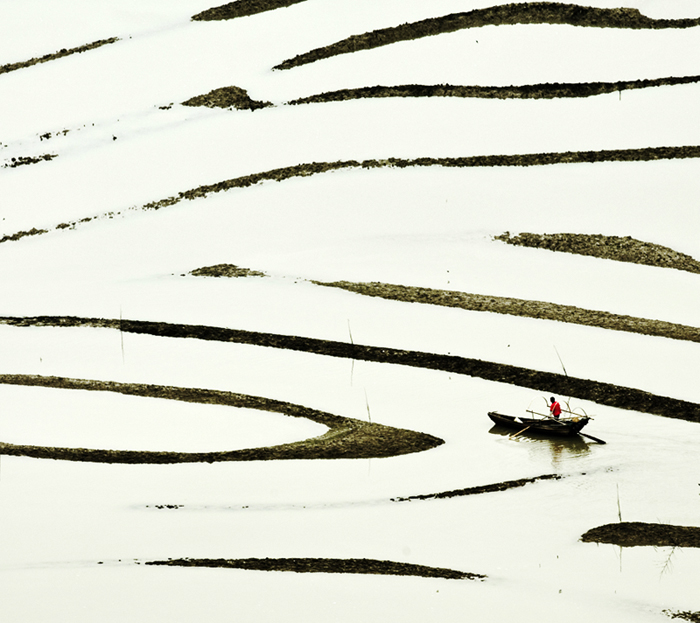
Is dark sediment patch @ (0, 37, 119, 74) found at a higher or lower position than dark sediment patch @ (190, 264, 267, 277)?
higher

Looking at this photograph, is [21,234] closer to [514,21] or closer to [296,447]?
[296,447]


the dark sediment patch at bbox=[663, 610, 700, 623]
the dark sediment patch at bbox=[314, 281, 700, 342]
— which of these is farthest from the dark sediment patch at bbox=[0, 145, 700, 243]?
the dark sediment patch at bbox=[663, 610, 700, 623]

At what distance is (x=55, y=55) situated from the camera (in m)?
49.3

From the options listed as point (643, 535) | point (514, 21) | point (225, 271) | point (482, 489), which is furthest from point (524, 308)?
point (514, 21)

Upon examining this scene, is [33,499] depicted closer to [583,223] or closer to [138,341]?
[138,341]

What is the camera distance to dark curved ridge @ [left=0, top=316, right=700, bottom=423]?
24281 mm

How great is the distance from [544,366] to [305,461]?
949cm

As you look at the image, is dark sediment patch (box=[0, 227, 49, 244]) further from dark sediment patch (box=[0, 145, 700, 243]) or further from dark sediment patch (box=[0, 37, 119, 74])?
dark sediment patch (box=[0, 37, 119, 74])

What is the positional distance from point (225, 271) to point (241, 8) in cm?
2469

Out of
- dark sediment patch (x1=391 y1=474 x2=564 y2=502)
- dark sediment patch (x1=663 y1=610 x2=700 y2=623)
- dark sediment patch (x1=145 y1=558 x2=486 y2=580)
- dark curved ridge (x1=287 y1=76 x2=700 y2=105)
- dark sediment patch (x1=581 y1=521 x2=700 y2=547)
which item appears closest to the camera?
dark sediment patch (x1=663 y1=610 x2=700 y2=623)

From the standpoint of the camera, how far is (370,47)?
47531 mm

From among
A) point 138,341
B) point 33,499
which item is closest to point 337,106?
point 138,341

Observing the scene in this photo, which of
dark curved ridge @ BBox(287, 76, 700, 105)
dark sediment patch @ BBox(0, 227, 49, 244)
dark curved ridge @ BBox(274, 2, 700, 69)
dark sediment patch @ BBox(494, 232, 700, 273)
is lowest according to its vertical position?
dark sediment patch @ BBox(494, 232, 700, 273)

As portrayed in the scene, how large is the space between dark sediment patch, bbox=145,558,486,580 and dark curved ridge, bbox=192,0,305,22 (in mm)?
42289
